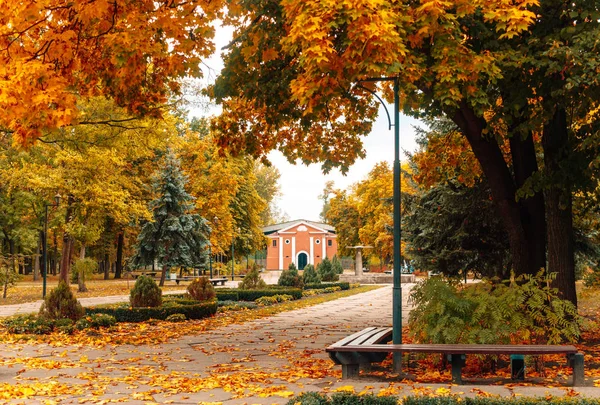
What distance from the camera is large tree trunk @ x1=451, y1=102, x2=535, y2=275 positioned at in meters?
10.9

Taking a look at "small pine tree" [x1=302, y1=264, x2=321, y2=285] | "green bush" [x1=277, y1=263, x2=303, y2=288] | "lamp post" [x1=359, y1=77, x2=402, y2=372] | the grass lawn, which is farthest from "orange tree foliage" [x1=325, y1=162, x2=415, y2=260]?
"lamp post" [x1=359, y1=77, x2=402, y2=372]

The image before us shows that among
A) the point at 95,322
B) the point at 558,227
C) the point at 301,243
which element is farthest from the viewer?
the point at 301,243

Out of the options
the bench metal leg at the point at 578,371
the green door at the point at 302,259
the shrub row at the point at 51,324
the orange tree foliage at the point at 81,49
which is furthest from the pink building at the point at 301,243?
the bench metal leg at the point at 578,371

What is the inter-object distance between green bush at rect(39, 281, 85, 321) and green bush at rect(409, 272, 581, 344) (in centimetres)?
861

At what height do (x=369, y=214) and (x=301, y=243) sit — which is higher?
(x=369, y=214)

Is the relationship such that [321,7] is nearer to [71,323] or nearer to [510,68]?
[510,68]

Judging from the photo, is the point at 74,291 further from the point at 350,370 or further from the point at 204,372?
the point at 350,370

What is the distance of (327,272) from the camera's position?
39250 millimetres

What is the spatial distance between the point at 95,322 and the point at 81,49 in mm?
5931

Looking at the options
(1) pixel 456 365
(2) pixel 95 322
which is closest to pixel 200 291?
(2) pixel 95 322

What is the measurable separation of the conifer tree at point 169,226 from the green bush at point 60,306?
842 inches

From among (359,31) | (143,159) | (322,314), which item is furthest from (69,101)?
(143,159)

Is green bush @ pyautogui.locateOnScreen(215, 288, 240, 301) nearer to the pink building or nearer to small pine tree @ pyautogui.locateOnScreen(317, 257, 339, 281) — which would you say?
small pine tree @ pyautogui.locateOnScreen(317, 257, 339, 281)

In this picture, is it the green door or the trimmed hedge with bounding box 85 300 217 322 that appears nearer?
the trimmed hedge with bounding box 85 300 217 322
